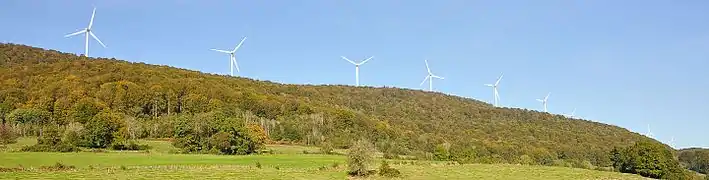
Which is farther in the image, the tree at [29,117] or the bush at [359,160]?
the tree at [29,117]

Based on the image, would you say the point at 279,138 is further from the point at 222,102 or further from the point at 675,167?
the point at 675,167

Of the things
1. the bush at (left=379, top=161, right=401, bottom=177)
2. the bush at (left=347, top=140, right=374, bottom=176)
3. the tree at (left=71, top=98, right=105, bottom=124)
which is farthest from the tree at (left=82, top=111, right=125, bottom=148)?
the bush at (left=379, top=161, right=401, bottom=177)

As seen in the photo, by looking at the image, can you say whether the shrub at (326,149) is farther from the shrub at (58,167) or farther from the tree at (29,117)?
the shrub at (58,167)

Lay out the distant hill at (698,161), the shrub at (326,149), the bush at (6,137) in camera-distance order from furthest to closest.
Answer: the distant hill at (698,161)
the shrub at (326,149)
the bush at (6,137)

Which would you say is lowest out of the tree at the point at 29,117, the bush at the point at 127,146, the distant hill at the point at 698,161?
the distant hill at the point at 698,161

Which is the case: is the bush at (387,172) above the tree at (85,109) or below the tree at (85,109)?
below

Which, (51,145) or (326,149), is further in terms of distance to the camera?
(326,149)

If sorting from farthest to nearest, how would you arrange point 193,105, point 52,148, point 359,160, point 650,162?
1. point 193,105
2. point 650,162
3. point 52,148
4. point 359,160

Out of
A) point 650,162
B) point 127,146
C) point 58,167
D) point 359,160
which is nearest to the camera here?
point 58,167

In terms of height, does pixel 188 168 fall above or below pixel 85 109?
below

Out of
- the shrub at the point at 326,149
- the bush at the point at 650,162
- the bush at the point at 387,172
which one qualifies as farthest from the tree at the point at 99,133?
the bush at the point at 650,162

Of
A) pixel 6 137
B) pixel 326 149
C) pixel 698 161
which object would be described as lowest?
pixel 698 161

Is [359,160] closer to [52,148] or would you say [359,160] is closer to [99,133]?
[52,148]

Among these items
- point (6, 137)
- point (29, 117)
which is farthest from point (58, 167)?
point (29, 117)
